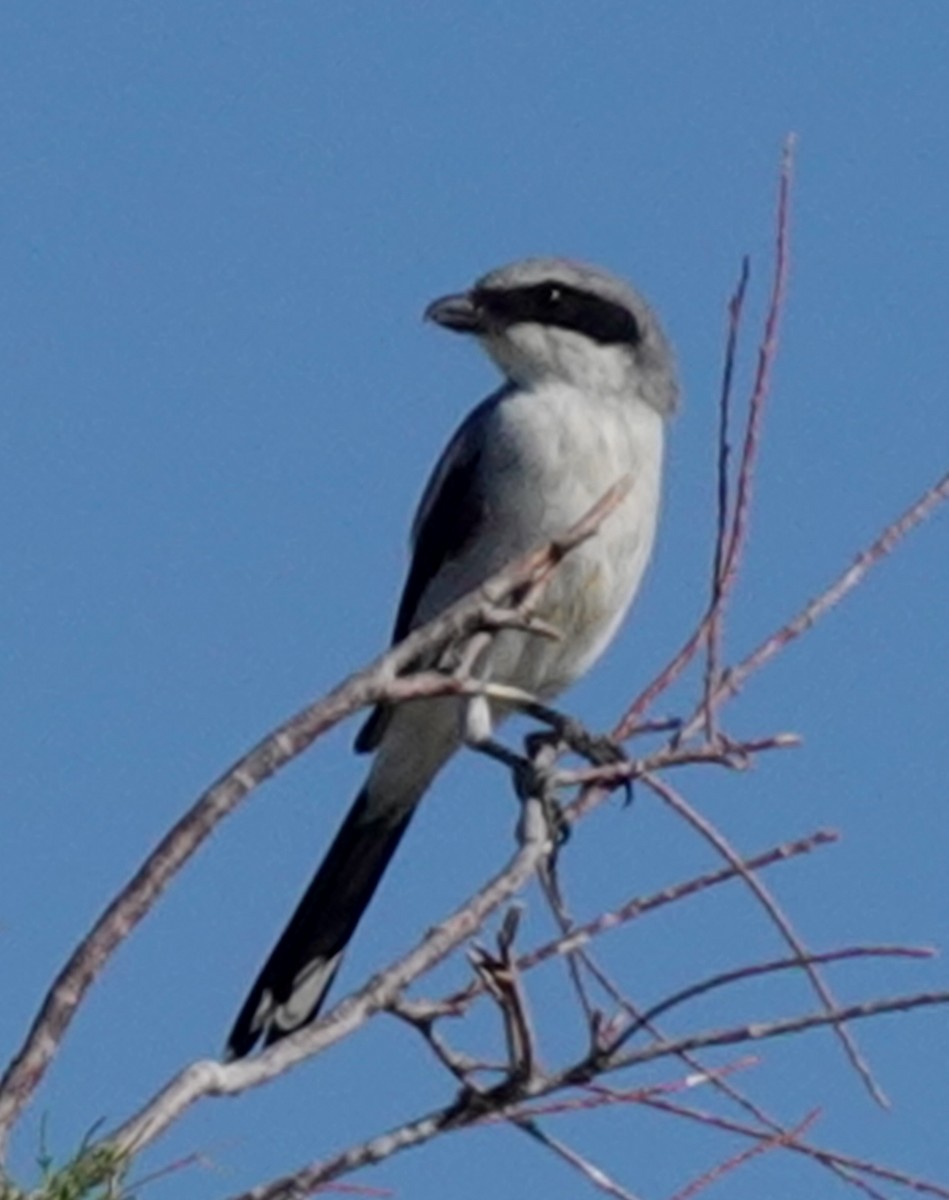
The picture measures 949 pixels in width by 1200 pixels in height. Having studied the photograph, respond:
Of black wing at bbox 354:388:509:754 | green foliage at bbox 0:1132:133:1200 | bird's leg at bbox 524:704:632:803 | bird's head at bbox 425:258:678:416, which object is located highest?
bird's head at bbox 425:258:678:416

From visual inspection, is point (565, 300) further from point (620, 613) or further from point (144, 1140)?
point (144, 1140)

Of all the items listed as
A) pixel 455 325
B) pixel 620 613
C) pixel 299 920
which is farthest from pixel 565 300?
pixel 299 920

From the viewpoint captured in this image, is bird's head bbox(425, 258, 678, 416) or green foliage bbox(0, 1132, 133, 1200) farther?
bird's head bbox(425, 258, 678, 416)

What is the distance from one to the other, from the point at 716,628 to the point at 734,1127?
24.5 inches

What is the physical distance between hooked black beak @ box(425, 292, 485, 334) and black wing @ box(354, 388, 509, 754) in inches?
6.4

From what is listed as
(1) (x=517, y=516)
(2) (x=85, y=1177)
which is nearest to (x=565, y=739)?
(1) (x=517, y=516)

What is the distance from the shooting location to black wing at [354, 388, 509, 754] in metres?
6.97

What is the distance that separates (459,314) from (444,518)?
0.47 metres

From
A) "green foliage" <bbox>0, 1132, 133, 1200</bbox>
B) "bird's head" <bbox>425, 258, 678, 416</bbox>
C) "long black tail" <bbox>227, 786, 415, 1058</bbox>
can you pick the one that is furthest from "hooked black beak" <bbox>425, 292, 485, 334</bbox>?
"green foliage" <bbox>0, 1132, 133, 1200</bbox>

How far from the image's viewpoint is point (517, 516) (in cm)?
682

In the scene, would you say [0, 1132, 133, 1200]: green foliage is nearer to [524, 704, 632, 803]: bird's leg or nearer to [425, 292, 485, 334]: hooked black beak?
[524, 704, 632, 803]: bird's leg

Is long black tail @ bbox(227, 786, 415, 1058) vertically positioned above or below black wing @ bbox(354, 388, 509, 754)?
below

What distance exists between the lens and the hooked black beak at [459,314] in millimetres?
7152

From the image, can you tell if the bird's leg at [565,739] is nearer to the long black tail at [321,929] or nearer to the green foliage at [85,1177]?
the long black tail at [321,929]
